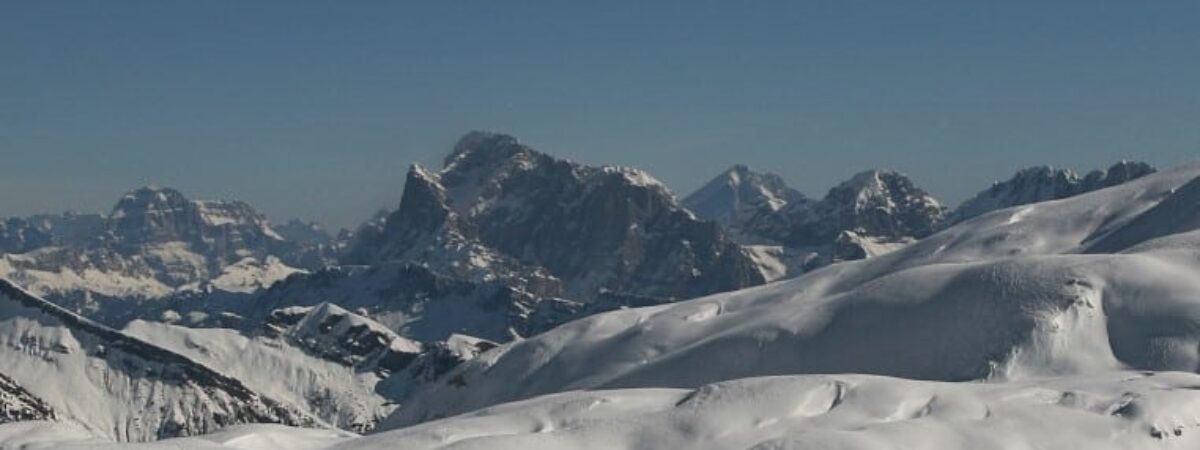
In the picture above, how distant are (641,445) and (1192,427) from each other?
35.4 m

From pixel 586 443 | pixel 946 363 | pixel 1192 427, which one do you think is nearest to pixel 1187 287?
pixel 946 363

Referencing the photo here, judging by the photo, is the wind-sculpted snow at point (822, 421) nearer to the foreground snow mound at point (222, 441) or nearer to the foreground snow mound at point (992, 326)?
the foreground snow mound at point (222, 441)

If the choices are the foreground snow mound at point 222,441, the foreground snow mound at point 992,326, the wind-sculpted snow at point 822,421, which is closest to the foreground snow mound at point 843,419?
the wind-sculpted snow at point 822,421

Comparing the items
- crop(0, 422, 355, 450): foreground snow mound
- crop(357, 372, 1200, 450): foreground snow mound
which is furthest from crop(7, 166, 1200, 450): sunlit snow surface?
crop(0, 422, 355, 450): foreground snow mound

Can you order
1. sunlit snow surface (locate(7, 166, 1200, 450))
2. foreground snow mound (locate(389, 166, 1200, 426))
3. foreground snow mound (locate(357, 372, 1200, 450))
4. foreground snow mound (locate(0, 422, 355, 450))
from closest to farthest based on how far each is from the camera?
foreground snow mound (locate(357, 372, 1200, 450)) < sunlit snow surface (locate(7, 166, 1200, 450)) < foreground snow mound (locate(0, 422, 355, 450)) < foreground snow mound (locate(389, 166, 1200, 426))

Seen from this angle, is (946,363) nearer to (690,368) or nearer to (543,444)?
(690,368)

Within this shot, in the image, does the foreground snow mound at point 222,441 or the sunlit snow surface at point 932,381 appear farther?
the foreground snow mound at point 222,441

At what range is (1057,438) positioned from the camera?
10050 centimetres

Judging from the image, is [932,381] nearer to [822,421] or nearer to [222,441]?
[822,421]

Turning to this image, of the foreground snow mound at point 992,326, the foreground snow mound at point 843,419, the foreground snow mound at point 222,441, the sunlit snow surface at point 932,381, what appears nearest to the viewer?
the foreground snow mound at point 843,419

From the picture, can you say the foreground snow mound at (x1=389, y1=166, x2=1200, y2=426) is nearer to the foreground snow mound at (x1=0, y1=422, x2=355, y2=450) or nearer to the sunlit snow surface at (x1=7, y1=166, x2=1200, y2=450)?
the sunlit snow surface at (x1=7, y1=166, x2=1200, y2=450)

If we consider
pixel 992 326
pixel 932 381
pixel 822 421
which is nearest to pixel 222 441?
pixel 822 421

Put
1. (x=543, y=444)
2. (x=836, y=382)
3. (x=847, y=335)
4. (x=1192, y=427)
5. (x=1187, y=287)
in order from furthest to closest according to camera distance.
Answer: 1. (x=847, y=335)
2. (x=1187, y=287)
3. (x=836, y=382)
4. (x=1192, y=427)
5. (x=543, y=444)

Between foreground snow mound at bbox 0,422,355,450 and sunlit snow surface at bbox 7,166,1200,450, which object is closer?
sunlit snow surface at bbox 7,166,1200,450
